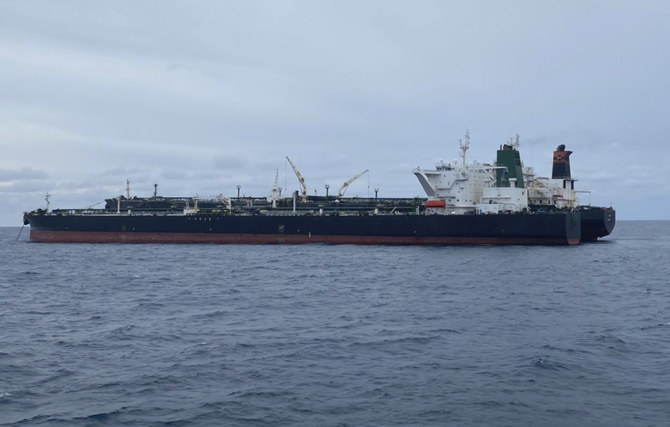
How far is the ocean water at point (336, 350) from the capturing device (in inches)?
655

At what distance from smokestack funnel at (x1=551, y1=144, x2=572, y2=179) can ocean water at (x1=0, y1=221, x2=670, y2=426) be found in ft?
150

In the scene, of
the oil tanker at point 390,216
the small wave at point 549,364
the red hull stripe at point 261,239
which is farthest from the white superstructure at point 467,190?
the small wave at point 549,364

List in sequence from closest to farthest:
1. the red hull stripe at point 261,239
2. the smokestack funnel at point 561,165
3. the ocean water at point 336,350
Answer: the ocean water at point 336,350 → the red hull stripe at point 261,239 → the smokestack funnel at point 561,165

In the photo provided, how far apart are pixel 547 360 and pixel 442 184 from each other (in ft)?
198

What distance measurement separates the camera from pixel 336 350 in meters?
23.0

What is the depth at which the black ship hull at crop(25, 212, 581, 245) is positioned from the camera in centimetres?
7269

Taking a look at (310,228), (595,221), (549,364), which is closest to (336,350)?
(549,364)

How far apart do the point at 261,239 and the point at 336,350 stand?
206ft

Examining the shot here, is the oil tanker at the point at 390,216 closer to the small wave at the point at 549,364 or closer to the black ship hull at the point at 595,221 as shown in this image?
the black ship hull at the point at 595,221

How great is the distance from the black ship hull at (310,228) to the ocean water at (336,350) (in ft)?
86.7

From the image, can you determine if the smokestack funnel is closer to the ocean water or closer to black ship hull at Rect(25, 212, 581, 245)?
black ship hull at Rect(25, 212, 581, 245)

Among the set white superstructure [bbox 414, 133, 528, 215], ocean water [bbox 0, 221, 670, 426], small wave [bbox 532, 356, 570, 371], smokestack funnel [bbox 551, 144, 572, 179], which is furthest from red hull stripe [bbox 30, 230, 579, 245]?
small wave [bbox 532, 356, 570, 371]

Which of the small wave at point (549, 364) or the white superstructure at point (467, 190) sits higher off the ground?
the white superstructure at point (467, 190)

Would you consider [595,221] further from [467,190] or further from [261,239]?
[261,239]
